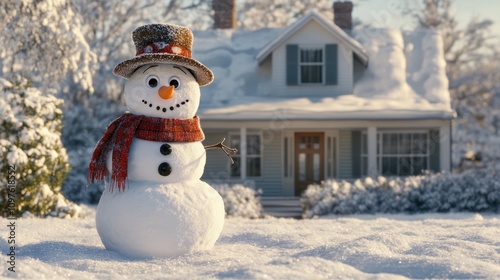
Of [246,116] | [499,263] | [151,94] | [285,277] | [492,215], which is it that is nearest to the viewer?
[285,277]

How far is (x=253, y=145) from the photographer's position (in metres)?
21.1

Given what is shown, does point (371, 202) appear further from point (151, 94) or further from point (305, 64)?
point (151, 94)

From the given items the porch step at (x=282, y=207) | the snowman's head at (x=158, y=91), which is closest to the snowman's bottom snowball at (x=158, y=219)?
the snowman's head at (x=158, y=91)

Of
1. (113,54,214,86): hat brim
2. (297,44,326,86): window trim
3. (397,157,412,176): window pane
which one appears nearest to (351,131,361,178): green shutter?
(397,157,412,176): window pane

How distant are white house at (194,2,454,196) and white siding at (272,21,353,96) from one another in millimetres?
28

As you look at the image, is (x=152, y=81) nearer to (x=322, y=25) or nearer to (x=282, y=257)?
(x=282, y=257)

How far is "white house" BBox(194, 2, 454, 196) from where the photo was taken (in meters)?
19.0

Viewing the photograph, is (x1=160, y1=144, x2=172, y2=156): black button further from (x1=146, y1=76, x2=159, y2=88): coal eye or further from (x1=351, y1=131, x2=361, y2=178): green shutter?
(x1=351, y1=131, x2=361, y2=178): green shutter

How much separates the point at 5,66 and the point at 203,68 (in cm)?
894

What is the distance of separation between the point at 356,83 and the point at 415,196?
20.6 ft

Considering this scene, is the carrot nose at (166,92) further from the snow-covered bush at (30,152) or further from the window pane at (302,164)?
the window pane at (302,164)

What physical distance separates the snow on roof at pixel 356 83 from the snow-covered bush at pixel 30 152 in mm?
5802

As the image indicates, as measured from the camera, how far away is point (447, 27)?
102 feet

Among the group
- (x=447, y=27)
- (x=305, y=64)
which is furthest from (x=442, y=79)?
(x=447, y=27)
